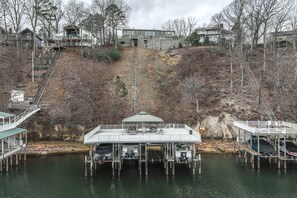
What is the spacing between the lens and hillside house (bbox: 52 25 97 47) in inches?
2776

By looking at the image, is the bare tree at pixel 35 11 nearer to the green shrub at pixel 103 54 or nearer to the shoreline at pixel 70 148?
the green shrub at pixel 103 54

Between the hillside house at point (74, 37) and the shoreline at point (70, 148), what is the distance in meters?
34.3

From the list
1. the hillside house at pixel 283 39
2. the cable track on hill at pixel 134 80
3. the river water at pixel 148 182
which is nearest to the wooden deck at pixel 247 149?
the river water at pixel 148 182

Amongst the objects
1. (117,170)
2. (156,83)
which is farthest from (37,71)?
(117,170)

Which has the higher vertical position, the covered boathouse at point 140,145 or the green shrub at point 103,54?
the green shrub at point 103,54

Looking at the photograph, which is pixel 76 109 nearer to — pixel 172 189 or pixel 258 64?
pixel 172 189

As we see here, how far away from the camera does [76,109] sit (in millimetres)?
47969

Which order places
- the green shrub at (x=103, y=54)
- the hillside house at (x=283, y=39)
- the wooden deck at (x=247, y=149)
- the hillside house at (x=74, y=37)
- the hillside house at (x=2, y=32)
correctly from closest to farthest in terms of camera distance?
the wooden deck at (x=247, y=149) → the green shrub at (x=103, y=54) → the hillside house at (x=74, y=37) → the hillside house at (x=283, y=39) → the hillside house at (x=2, y=32)

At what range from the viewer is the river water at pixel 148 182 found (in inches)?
1010

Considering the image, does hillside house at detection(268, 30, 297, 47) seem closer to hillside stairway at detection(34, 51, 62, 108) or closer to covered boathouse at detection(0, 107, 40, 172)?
hillside stairway at detection(34, 51, 62, 108)

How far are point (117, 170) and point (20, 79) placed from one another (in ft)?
110

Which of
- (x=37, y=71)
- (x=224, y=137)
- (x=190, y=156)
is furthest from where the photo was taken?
(x=37, y=71)

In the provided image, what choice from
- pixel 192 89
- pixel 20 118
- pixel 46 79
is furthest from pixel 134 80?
pixel 20 118

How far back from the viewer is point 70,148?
132 ft
